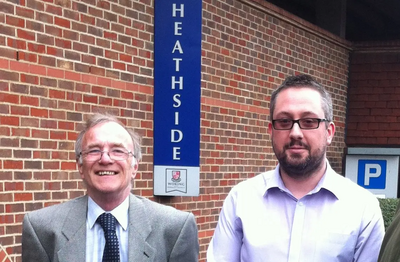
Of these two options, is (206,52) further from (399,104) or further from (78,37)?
(399,104)

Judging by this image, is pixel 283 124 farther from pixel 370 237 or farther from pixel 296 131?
pixel 370 237

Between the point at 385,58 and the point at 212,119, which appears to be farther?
the point at 385,58

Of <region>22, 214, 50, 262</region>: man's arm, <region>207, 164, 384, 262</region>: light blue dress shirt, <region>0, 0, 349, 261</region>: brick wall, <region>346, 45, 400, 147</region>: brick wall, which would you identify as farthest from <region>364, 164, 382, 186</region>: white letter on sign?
<region>22, 214, 50, 262</region>: man's arm

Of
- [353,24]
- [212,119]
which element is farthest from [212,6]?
[353,24]

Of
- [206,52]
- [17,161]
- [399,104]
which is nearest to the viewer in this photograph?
[17,161]

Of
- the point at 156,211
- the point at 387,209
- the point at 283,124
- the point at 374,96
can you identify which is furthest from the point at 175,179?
the point at 374,96

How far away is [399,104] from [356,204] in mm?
8324

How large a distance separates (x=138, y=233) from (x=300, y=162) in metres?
0.78

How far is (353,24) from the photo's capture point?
13266mm

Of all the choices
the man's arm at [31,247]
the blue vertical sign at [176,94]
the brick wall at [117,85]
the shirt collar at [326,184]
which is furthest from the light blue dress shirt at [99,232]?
the blue vertical sign at [176,94]

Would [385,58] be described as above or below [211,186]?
above

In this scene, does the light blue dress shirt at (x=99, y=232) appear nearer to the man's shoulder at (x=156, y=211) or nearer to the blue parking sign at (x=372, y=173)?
the man's shoulder at (x=156, y=211)

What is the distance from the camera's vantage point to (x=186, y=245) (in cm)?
304

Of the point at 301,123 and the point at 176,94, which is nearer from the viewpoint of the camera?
the point at 301,123
